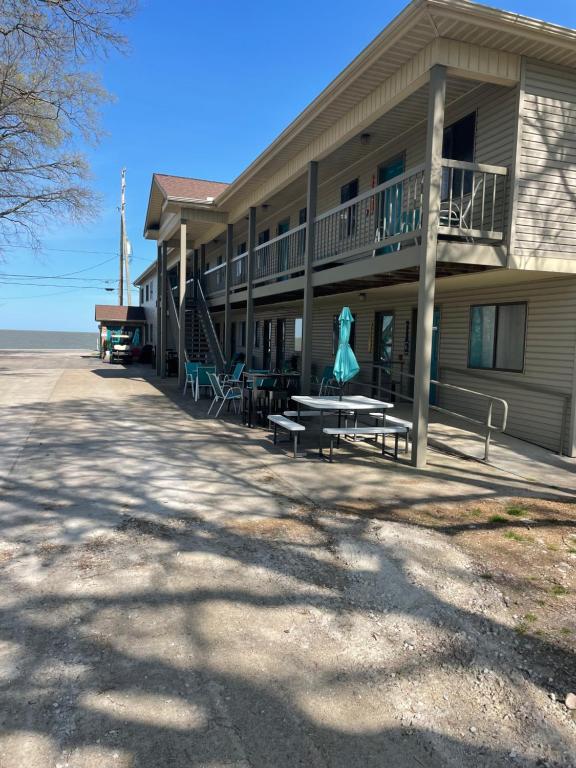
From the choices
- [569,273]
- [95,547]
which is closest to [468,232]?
[569,273]

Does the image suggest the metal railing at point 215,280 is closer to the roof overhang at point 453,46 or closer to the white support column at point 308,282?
the white support column at point 308,282

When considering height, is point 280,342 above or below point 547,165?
below

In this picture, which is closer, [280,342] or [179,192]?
[179,192]

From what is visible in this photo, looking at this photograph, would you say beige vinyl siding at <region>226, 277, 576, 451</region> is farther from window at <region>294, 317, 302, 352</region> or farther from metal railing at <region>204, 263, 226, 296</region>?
metal railing at <region>204, 263, 226, 296</region>

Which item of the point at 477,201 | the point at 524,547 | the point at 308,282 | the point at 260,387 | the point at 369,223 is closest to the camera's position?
the point at 524,547

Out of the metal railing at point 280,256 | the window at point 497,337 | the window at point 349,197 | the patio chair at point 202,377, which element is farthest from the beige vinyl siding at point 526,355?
the patio chair at point 202,377

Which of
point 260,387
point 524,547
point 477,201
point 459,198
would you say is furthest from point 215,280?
point 524,547

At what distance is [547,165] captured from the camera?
808cm

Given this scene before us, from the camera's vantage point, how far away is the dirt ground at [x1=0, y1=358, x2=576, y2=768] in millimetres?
2348

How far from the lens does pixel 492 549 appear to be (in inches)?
177

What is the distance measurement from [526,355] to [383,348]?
491cm

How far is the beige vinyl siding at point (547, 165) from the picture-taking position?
25.9 ft

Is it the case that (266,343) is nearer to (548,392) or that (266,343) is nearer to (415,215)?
(415,215)

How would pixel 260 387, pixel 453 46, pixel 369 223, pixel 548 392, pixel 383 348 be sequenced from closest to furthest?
pixel 453 46 < pixel 548 392 < pixel 260 387 < pixel 369 223 < pixel 383 348
